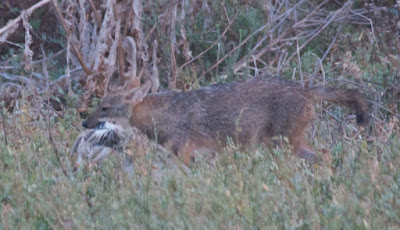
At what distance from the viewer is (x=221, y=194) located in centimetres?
479

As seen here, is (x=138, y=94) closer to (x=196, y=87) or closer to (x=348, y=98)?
(x=196, y=87)

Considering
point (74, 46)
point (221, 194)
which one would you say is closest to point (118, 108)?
point (74, 46)

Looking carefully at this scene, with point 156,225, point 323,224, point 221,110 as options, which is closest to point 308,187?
point 323,224

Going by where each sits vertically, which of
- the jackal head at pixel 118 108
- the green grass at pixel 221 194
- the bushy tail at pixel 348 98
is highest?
the green grass at pixel 221 194

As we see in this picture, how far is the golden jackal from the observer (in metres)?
7.43

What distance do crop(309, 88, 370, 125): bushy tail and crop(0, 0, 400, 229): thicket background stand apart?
204 millimetres

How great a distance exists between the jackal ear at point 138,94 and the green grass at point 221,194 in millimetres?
1504

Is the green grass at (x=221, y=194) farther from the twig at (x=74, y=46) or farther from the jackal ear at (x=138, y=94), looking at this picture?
the twig at (x=74, y=46)

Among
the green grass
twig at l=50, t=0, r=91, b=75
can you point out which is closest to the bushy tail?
the green grass

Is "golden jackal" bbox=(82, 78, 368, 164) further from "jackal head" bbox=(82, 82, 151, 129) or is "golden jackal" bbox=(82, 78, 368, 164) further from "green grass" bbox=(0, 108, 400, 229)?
"green grass" bbox=(0, 108, 400, 229)

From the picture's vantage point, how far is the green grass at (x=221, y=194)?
4.36 m

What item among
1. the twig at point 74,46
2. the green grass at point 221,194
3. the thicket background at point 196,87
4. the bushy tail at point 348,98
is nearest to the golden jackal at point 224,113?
the bushy tail at point 348,98

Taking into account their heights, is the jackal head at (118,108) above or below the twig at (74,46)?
below

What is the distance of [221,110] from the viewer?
24.9 ft
